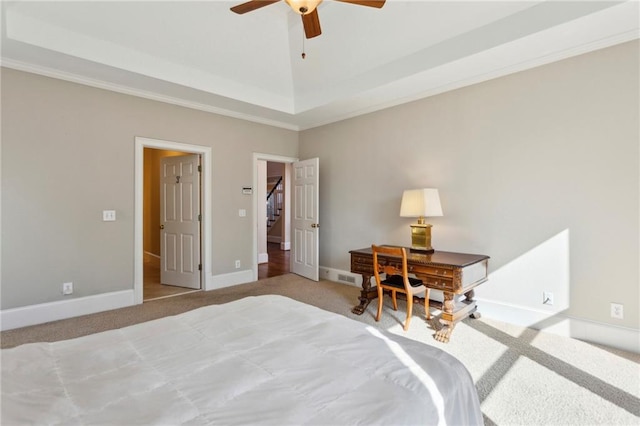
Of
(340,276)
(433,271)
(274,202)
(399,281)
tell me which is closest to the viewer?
(433,271)

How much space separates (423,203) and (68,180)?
392cm

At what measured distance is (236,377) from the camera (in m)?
1.10

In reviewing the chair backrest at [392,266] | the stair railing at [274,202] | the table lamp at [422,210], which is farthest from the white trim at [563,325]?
the stair railing at [274,202]

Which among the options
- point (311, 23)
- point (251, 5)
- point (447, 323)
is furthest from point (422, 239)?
point (251, 5)

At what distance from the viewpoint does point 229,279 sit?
497cm

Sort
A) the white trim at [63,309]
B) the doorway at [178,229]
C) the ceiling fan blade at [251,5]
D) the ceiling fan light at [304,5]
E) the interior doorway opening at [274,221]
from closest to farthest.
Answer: the ceiling fan light at [304,5]
the ceiling fan blade at [251,5]
the white trim at [63,309]
the doorway at [178,229]
the interior doorway opening at [274,221]

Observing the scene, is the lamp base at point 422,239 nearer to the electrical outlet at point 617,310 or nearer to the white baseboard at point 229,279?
the electrical outlet at point 617,310

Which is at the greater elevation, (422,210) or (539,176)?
(539,176)

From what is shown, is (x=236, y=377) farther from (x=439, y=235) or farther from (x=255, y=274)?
(x=255, y=274)

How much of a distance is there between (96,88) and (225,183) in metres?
1.92

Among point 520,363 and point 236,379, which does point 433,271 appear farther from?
point 236,379

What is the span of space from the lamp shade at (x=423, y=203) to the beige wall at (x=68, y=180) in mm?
3095

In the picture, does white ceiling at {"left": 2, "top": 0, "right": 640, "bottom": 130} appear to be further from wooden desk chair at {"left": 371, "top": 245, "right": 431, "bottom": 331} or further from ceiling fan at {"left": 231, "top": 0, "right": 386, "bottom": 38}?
wooden desk chair at {"left": 371, "top": 245, "right": 431, "bottom": 331}

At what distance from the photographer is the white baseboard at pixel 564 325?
2.77 metres
